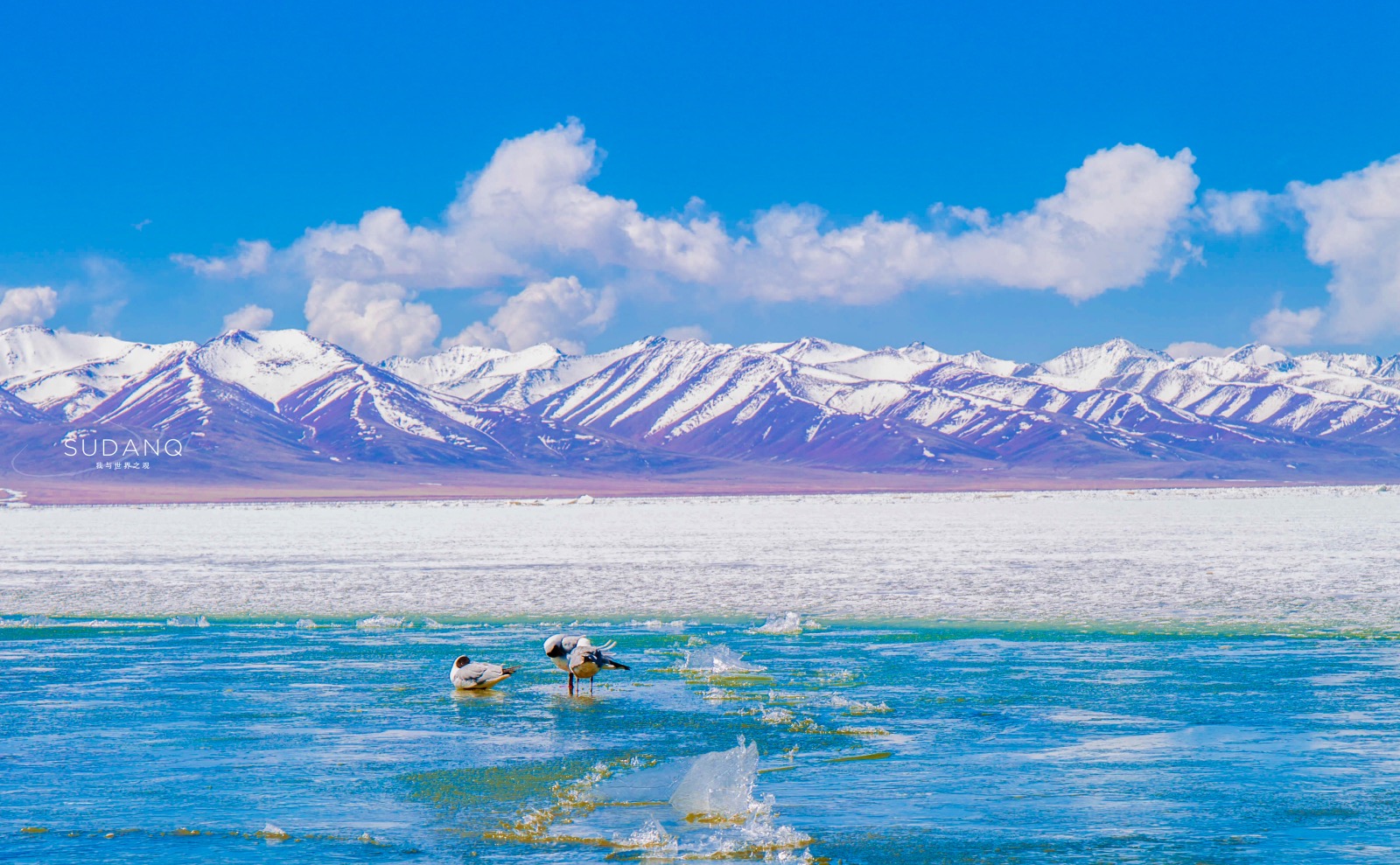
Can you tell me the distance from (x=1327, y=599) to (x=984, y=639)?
35.4 feet

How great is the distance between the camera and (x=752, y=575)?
41500 mm

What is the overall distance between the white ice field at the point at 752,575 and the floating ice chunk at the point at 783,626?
229cm

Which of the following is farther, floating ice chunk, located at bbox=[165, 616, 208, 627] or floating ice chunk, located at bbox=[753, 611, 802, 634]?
floating ice chunk, located at bbox=[165, 616, 208, 627]

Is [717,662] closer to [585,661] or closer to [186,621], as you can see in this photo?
[585,661]

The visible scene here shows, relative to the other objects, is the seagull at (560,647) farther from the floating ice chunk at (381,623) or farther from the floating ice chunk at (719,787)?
the floating ice chunk at (381,623)

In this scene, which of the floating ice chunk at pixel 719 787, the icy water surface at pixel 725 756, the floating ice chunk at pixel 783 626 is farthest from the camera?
the floating ice chunk at pixel 783 626

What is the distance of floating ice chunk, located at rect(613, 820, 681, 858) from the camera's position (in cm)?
1102

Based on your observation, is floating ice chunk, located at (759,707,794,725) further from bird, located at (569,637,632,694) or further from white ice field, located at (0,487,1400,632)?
white ice field, located at (0,487,1400,632)

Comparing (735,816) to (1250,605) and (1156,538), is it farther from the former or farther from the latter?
(1156,538)

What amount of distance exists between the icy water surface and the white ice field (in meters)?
7.06

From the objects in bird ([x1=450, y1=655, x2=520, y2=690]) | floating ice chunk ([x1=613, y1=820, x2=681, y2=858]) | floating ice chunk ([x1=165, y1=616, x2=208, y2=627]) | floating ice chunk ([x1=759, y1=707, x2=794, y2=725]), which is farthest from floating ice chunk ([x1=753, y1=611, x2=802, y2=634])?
floating ice chunk ([x1=613, y1=820, x2=681, y2=858])

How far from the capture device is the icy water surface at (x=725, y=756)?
1122 centimetres

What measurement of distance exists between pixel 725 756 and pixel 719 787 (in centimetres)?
44

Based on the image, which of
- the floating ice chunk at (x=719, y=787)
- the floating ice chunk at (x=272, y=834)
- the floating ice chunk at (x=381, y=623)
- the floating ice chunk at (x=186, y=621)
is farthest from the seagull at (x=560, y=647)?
the floating ice chunk at (x=186, y=621)
